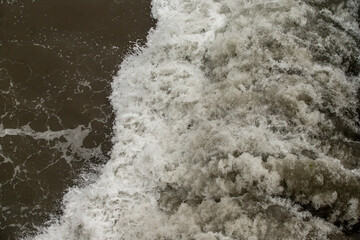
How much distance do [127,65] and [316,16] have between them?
11.3ft

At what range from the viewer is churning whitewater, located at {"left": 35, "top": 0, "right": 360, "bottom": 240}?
4512mm

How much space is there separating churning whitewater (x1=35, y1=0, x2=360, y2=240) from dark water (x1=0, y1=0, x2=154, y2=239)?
287 millimetres

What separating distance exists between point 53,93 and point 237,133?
3188 millimetres

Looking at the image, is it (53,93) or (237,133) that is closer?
(237,133)

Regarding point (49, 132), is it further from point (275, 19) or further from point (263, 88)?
point (275, 19)

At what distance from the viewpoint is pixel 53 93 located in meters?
6.26

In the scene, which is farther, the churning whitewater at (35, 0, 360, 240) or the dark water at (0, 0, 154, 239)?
the dark water at (0, 0, 154, 239)

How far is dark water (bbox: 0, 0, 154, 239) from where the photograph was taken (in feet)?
17.9

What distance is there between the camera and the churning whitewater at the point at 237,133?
4.51m

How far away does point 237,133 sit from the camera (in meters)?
5.16

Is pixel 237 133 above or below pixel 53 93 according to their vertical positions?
above

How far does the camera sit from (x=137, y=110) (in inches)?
246

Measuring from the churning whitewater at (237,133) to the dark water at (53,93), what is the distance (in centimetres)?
29

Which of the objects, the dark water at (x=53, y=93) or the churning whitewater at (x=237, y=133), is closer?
the churning whitewater at (x=237, y=133)
